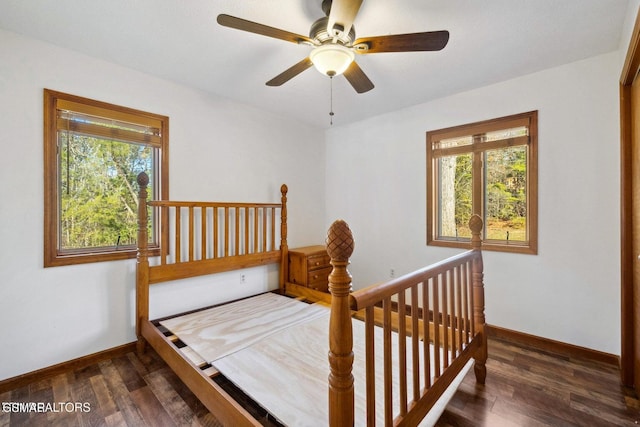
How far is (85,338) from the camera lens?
225 centimetres

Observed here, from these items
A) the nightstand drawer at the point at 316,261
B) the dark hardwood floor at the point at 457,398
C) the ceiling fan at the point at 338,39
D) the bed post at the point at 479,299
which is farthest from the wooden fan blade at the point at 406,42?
the nightstand drawer at the point at 316,261

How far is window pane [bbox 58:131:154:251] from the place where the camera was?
7.35ft

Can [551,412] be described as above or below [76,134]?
below

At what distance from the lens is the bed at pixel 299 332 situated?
40.3 inches

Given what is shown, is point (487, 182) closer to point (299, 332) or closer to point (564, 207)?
point (564, 207)

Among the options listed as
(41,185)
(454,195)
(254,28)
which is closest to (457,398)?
(454,195)

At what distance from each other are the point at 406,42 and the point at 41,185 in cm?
267

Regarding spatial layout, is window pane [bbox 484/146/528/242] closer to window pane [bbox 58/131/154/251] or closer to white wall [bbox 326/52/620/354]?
white wall [bbox 326/52/620/354]

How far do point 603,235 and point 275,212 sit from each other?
10.1 ft

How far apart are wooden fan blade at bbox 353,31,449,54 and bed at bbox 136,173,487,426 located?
3.64 feet

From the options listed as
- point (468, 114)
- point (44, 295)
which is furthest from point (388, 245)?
point (44, 295)

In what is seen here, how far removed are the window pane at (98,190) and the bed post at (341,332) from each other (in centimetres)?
240

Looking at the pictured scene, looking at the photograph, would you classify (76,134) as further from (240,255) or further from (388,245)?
(388,245)

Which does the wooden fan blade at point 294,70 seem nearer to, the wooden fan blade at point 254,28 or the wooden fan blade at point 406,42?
the wooden fan blade at point 254,28
